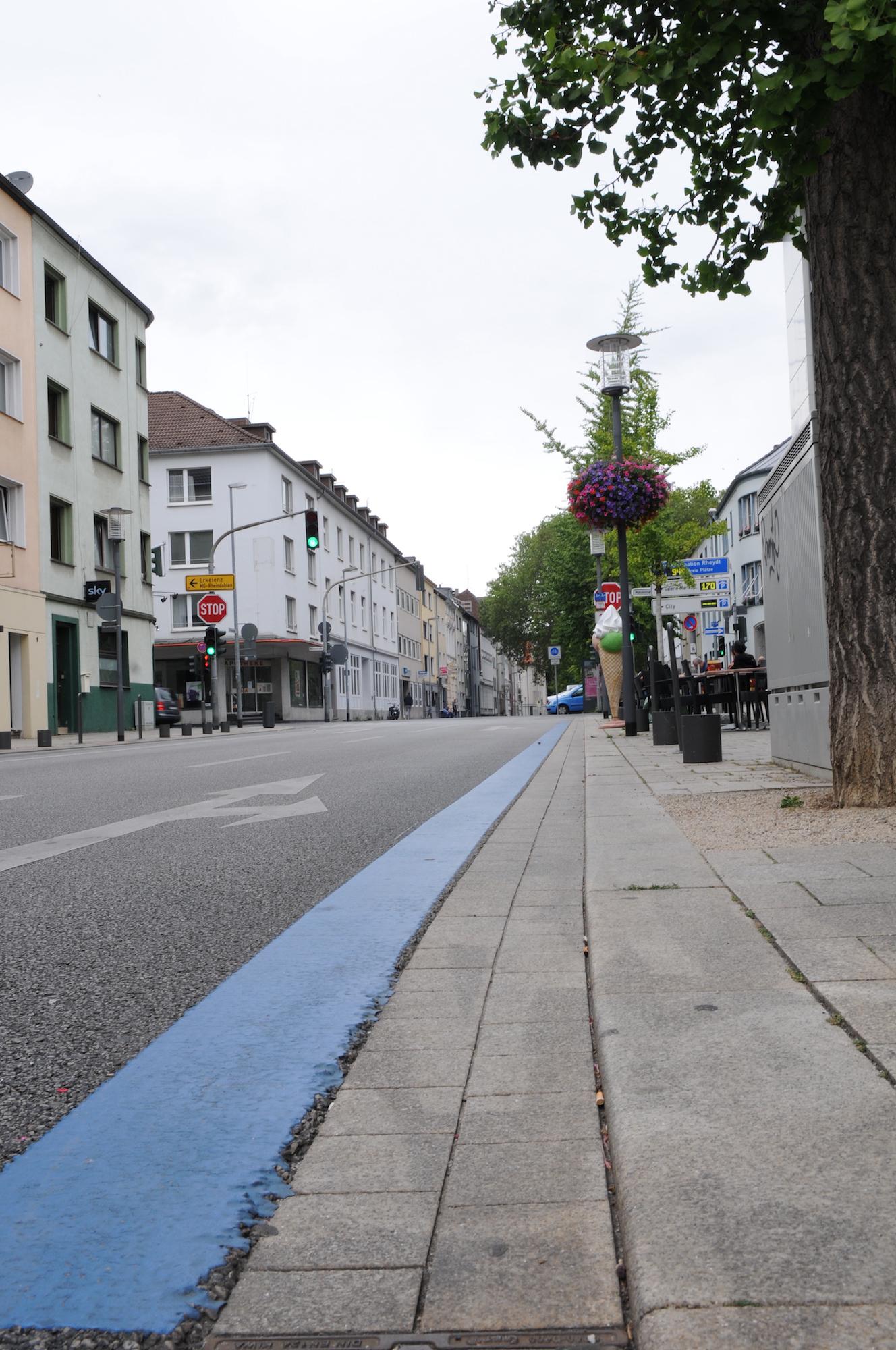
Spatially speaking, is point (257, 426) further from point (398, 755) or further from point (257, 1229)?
point (257, 1229)

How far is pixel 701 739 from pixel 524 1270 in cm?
1009

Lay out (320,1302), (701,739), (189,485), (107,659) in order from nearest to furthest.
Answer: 1. (320,1302)
2. (701,739)
3. (107,659)
4. (189,485)

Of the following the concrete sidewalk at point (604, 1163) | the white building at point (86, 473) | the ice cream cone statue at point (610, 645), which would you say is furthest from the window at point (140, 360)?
the concrete sidewalk at point (604, 1163)

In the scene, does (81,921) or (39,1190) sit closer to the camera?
(39,1190)

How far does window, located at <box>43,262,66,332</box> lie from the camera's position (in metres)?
32.6

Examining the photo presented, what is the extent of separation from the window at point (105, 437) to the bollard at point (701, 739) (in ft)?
86.4

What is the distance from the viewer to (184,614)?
54438mm

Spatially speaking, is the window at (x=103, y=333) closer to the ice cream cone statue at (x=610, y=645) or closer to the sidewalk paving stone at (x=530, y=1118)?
the ice cream cone statue at (x=610, y=645)

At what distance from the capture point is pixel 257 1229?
186 cm

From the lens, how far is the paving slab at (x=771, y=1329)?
1.43 m

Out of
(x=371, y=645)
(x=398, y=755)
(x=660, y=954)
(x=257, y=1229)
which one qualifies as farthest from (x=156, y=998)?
(x=371, y=645)

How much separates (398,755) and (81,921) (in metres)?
11.3

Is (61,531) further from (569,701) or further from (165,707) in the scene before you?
(569,701)

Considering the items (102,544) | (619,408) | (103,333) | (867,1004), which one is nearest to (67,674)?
(102,544)
